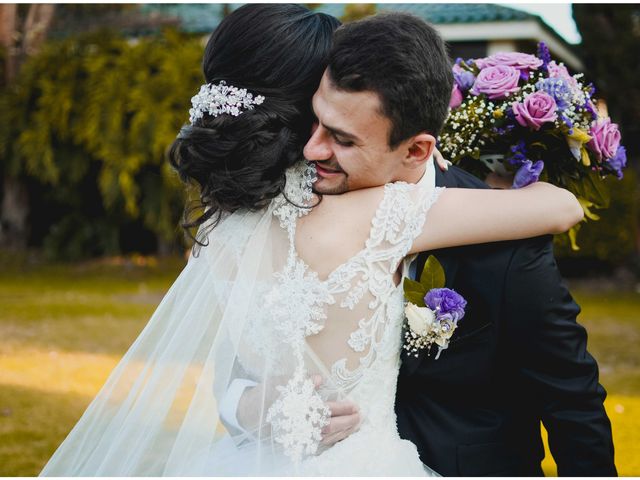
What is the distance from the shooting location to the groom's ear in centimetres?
219

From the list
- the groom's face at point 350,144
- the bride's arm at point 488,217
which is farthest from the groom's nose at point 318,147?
the bride's arm at point 488,217

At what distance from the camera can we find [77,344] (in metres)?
7.74

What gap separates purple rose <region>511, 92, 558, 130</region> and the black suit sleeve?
1.30 feet

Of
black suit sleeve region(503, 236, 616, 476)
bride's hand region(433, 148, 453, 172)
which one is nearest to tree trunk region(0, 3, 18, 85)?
bride's hand region(433, 148, 453, 172)

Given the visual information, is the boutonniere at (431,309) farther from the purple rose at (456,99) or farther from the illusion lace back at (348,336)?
the purple rose at (456,99)

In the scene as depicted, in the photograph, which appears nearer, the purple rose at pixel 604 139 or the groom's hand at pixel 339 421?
the groom's hand at pixel 339 421

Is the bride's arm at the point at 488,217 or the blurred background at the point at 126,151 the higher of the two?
the bride's arm at the point at 488,217

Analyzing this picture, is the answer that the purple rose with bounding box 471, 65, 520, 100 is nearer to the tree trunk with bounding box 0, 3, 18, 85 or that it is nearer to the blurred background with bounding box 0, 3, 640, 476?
the blurred background with bounding box 0, 3, 640, 476

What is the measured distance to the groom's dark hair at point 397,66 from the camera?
2061 millimetres

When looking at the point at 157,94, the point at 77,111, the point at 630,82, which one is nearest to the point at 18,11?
the point at 77,111

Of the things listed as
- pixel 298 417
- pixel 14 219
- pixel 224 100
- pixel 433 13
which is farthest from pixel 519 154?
pixel 14 219

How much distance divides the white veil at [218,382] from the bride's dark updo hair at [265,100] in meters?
0.09

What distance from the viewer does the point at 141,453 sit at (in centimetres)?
234

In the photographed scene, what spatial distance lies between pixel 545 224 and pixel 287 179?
762mm
